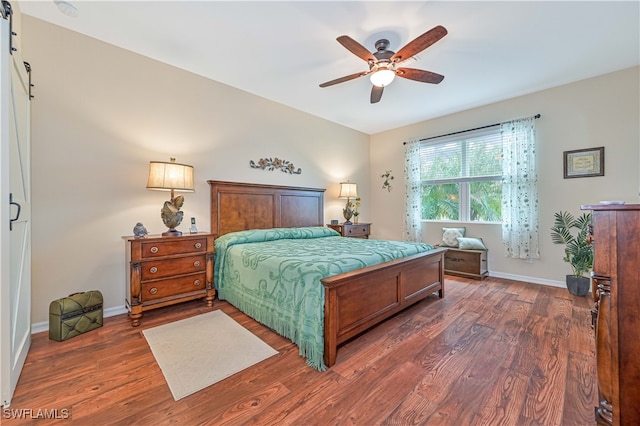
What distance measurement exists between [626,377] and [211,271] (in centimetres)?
312

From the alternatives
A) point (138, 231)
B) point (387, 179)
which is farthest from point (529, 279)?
point (138, 231)

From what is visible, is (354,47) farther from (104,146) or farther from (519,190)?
(519,190)

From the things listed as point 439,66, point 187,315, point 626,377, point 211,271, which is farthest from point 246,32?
point 626,377

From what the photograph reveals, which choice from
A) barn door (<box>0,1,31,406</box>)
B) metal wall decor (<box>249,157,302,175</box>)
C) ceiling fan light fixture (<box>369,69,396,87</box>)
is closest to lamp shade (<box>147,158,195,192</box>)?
barn door (<box>0,1,31,406</box>)

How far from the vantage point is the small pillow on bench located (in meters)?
4.18

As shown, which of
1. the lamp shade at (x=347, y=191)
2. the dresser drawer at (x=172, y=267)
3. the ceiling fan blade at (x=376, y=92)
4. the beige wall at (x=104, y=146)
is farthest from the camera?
the lamp shade at (x=347, y=191)

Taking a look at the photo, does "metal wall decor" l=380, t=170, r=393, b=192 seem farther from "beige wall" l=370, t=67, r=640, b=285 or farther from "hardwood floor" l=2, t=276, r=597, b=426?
"hardwood floor" l=2, t=276, r=597, b=426

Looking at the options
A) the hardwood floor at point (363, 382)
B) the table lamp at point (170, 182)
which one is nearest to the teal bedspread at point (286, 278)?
the hardwood floor at point (363, 382)

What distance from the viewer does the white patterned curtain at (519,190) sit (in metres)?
3.83

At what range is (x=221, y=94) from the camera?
3551 mm

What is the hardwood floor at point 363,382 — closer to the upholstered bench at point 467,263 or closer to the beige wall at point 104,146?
the beige wall at point 104,146

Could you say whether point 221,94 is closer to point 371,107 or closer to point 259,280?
point 371,107

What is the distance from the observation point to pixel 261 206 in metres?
3.91

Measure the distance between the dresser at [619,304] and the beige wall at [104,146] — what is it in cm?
356
